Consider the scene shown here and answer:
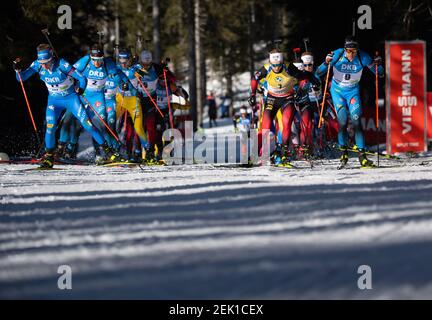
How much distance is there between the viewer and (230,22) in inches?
1884

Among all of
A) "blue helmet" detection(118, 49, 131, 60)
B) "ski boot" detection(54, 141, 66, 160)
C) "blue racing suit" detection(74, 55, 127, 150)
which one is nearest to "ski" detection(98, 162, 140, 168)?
"blue racing suit" detection(74, 55, 127, 150)

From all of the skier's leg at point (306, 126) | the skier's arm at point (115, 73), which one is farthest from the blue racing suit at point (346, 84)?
the skier's arm at point (115, 73)

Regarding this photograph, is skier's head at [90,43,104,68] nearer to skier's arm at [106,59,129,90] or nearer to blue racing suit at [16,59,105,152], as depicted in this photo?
skier's arm at [106,59,129,90]

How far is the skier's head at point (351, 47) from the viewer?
1291 centimetres

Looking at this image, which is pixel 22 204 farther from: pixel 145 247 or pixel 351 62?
pixel 351 62

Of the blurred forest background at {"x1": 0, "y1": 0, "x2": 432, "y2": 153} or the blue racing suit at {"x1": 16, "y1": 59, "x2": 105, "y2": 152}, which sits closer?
the blue racing suit at {"x1": 16, "y1": 59, "x2": 105, "y2": 152}

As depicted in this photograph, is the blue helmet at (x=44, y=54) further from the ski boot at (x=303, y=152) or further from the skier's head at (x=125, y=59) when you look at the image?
the ski boot at (x=303, y=152)

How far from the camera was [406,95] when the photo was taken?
A: 1222 cm

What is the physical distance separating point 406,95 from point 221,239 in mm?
7366

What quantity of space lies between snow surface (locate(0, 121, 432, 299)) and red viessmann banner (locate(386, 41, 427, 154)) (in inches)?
112

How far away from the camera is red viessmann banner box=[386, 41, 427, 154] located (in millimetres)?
12000
